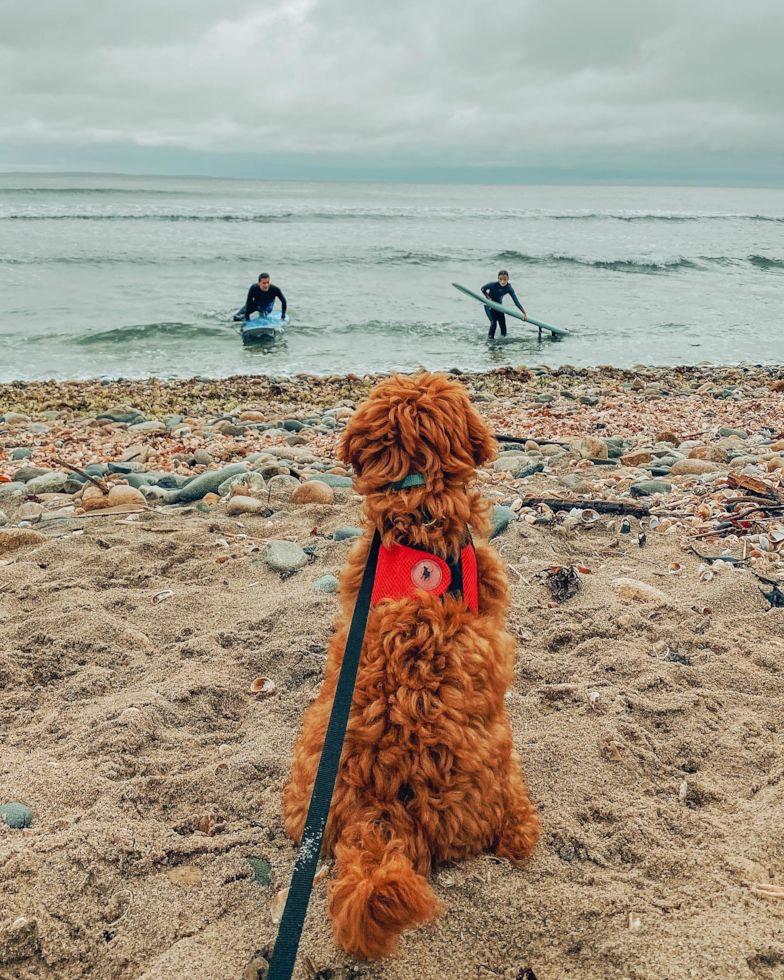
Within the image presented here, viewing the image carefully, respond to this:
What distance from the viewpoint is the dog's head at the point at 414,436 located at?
2291 mm

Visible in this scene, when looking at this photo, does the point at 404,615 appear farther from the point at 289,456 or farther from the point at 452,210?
the point at 452,210

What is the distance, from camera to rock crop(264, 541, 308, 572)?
4.92m

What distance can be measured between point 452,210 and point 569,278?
110 ft

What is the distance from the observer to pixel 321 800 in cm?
189

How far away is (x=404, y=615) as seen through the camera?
2201 millimetres

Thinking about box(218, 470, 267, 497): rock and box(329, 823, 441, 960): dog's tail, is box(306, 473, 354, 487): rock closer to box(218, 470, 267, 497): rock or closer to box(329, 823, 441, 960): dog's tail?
box(218, 470, 267, 497): rock

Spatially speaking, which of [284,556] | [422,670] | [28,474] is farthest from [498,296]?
[422,670]

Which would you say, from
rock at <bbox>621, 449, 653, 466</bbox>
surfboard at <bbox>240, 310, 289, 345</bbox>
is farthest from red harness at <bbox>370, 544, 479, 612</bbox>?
surfboard at <bbox>240, 310, 289, 345</bbox>

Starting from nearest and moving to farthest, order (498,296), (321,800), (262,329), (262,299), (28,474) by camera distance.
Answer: (321,800), (28,474), (262,329), (262,299), (498,296)

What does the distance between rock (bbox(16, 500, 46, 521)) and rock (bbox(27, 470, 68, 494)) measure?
16.3 inches

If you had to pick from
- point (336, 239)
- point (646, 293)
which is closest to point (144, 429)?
point (646, 293)

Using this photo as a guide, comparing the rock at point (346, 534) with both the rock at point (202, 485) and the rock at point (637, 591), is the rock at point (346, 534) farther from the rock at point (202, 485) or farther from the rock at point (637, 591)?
the rock at point (637, 591)

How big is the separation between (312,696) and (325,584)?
111 centimetres

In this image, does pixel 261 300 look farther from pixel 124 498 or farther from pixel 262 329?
pixel 124 498
